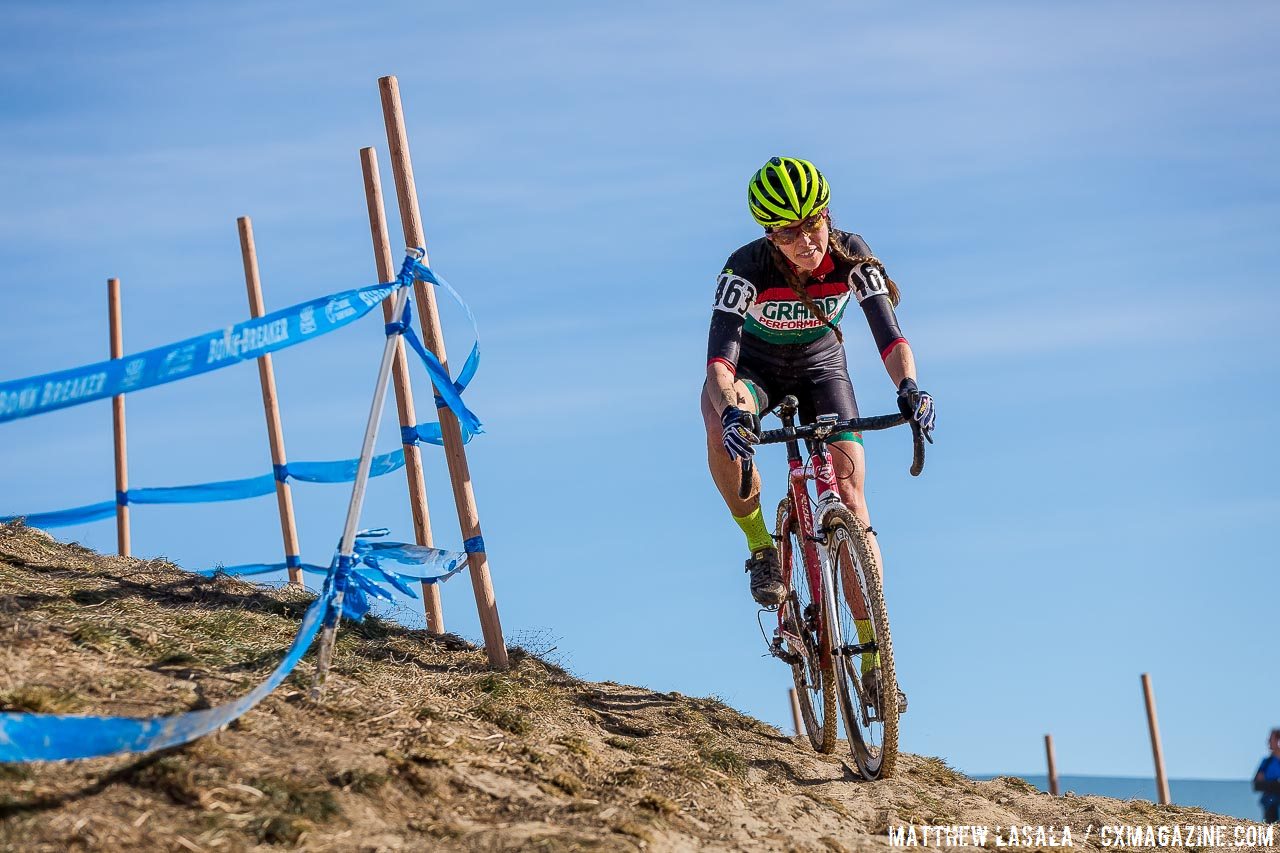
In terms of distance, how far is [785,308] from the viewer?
756 centimetres

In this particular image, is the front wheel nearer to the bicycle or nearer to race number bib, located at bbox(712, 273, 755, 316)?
the bicycle

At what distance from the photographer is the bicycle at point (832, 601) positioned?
6465mm

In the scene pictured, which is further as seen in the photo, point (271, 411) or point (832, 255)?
point (271, 411)

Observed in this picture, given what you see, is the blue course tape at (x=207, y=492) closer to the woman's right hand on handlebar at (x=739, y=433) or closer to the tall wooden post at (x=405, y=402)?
the tall wooden post at (x=405, y=402)

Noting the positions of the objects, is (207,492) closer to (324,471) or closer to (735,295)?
(324,471)

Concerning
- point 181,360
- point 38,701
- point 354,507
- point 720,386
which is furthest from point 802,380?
point 38,701

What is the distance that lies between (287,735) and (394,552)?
96.5 inches

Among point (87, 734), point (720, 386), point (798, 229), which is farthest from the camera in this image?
point (798, 229)

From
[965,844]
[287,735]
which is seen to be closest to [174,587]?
[287,735]

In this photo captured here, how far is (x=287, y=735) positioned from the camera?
5305mm

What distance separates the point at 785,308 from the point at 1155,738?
51.9 feet

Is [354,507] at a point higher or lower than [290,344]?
lower

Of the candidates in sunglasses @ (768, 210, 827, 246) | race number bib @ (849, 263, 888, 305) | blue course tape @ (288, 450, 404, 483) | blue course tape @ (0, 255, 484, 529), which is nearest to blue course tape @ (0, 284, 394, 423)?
blue course tape @ (0, 255, 484, 529)

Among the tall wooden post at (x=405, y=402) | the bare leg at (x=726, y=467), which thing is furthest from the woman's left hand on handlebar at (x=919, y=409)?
the tall wooden post at (x=405, y=402)
